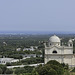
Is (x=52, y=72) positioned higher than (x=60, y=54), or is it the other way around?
(x=60, y=54)

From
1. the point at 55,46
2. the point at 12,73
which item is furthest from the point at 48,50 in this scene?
the point at 12,73

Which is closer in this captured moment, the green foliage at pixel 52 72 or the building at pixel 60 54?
the green foliage at pixel 52 72

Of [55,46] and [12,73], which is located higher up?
[55,46]

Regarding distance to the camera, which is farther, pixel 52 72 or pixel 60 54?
pixel 60 54

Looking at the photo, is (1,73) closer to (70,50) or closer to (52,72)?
(52,72)

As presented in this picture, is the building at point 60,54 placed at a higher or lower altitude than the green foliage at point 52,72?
higher

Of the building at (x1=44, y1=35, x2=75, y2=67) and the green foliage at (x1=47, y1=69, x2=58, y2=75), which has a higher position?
the building at (x1=44, y1=35, x2=75, y2=67)

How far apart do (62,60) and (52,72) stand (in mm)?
9398

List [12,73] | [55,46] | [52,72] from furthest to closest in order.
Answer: [55,46] < [12,73] < [52,72]

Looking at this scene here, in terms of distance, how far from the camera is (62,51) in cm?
3594

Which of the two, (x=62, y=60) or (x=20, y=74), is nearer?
(x=20, y=74)

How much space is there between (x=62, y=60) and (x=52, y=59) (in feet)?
4.28

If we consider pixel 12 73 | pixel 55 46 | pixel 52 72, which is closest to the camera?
pixel 52 72

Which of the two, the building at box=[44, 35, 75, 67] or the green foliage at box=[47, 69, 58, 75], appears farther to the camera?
the building at box=[44, 35, 75, 67]
